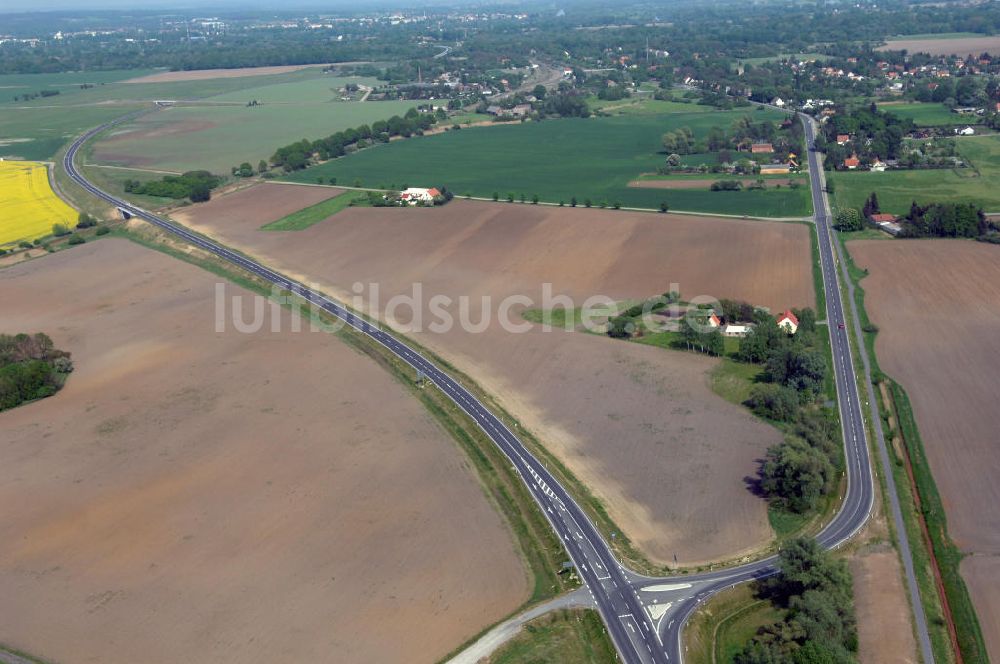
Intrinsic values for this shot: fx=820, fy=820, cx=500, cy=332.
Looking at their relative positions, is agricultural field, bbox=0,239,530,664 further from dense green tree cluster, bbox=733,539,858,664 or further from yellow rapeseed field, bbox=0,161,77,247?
yellow rapeseed field, bbox=0,161,77,247

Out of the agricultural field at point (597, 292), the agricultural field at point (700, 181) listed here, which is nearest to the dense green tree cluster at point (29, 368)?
the agricultural field at point (597, 292)

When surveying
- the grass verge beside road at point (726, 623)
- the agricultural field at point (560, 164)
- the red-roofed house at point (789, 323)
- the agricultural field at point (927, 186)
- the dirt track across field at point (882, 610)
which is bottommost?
the grass verge beside road at point (726, 623)

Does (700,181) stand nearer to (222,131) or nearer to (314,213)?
(314,213)

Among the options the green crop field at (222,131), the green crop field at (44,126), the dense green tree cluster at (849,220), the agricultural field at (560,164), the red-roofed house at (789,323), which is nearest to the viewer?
the red-roofed house at (789,323)

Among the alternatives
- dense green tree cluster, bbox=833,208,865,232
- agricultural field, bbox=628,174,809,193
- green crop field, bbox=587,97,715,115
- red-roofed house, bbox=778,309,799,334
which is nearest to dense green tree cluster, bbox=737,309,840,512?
red-roofed house, bbox=778,309,799,334

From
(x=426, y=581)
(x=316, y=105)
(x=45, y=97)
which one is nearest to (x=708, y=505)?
(x=426, y=581)

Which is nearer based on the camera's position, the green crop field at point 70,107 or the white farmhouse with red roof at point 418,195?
the white farmhouse with red roof at point 418,195

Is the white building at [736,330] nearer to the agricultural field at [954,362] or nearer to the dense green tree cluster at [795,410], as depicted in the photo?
the dense green tree cluster at [795,410]
